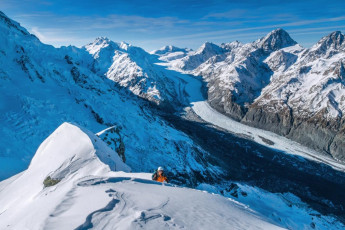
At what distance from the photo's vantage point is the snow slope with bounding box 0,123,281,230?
8719mm

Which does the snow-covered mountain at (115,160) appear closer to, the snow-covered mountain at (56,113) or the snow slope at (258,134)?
the snow-covered mountain at (56,113)

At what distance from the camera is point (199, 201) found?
11422 mm

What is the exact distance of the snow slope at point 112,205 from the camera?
8719 millimetres

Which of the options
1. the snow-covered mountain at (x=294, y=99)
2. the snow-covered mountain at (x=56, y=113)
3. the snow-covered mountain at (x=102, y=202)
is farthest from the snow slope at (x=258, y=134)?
the snow-covered mountain at (x=102, y=202)

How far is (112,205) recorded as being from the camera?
382 inches

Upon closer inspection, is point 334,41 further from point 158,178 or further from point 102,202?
point 102,202

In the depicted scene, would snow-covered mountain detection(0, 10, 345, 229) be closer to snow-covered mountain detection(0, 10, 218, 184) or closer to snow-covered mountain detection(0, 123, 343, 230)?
snow-covered mountain detection(0, 123, 343, 230)

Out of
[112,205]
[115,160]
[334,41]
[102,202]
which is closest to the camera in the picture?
[112,205]

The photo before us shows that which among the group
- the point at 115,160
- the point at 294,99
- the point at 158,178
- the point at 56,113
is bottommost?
the point at 115,160

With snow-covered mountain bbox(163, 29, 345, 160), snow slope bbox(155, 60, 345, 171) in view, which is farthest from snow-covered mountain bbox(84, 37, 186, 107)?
snow-covered mountain bbox(163, 29, 345, 160)

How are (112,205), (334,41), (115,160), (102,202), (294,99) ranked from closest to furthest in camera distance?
(112,205) → (102,202) → (115,160) → (294,99) → (334,41)

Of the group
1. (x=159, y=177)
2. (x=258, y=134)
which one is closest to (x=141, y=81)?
(x=258, y=134)

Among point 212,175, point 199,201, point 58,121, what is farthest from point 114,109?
point 199,201

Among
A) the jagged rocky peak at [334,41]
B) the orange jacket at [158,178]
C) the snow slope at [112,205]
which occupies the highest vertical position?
the jagged rocky peak at [334,41]
